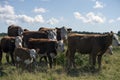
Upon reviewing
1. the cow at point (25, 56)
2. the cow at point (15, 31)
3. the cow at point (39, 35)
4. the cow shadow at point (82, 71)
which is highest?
the cow at point (15, 31)

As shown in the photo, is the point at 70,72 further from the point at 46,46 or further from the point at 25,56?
the point at 25,56

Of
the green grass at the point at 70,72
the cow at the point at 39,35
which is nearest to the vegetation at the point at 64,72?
the green grass at the point at 70,72

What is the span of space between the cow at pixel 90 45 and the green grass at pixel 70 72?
0.54m

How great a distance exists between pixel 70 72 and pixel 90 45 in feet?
6.84

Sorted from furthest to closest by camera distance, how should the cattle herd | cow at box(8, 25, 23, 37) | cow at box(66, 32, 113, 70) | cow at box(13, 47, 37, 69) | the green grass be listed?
cow at box(8, 25, 23, 37) → cow at box(66, 32, 113, 70) → the cattle herd → cow at box(13, 47, 37, 69) → the green grass

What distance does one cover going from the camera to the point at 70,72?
15398 mm

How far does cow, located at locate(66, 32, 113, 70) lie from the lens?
1631 cm

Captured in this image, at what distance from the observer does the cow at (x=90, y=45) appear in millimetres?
16312

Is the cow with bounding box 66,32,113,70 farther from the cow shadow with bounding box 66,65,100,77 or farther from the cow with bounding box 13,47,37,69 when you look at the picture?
the cow with bounding box 13,47,37,69

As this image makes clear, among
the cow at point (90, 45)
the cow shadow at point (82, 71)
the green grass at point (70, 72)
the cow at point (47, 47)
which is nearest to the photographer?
the green grass at point (70, 72)

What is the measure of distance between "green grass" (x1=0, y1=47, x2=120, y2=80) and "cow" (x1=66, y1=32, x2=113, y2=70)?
540 mm

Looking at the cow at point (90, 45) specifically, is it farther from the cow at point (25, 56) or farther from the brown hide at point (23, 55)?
the brown hide at point (23, 55)

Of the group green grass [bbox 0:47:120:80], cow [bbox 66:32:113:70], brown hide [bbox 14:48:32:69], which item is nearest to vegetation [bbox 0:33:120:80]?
green grass [bbox 0:47:120:80]

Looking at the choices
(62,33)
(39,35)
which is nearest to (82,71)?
(39,35)
